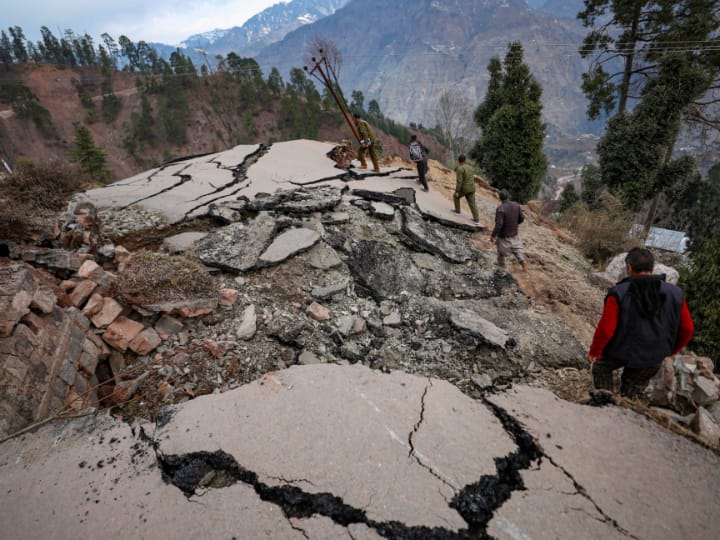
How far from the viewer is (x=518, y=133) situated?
391 inches

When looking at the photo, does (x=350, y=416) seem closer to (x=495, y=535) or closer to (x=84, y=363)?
(x=495, y=535)

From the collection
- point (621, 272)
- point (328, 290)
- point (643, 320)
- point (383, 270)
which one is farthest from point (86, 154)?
point (643, 320)

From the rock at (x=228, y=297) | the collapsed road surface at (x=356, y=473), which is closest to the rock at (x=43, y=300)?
the collapsed road surface at (x=356, y=473)

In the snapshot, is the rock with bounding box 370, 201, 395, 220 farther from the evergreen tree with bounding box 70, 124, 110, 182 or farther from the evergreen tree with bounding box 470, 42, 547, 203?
the evergreen tree with bounding box 70, 124, 110, 182

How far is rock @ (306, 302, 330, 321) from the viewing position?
3.28 m

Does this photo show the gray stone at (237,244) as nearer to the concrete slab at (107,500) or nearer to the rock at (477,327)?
the concrete slab at (107,500)

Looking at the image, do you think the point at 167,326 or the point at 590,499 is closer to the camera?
the point at 590,499

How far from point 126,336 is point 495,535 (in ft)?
9.89

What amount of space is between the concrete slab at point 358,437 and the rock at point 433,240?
2.40m

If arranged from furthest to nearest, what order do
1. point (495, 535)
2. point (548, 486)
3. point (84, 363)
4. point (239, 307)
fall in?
1. point (239, 307)
2. point (84, 363)
3. point (548, 486)
4. point (495, 535)

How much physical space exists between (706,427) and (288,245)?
398cm

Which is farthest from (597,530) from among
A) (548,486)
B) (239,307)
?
(239,307)

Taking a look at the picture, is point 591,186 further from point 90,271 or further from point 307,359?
point 90,271

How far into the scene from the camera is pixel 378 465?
6.22 ft
